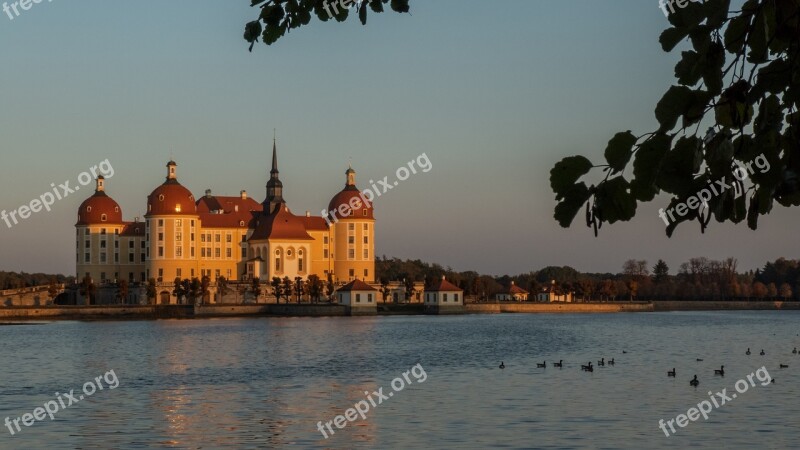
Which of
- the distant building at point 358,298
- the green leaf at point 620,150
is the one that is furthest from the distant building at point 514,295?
the green leaf at point 620,150

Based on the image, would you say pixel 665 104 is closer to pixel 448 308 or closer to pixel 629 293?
pixel 448 308

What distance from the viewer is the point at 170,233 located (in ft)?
383

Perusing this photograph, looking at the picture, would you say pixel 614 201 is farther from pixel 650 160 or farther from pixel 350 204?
pixel 350 204

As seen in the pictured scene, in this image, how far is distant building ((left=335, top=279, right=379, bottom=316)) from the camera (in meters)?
113

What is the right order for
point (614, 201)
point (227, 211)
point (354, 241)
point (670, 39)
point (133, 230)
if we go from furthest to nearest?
1. point (227, 211)
2. point (354, 241)
3. point (133, 230)
4. point (614, 201)
5. point (670, 39)

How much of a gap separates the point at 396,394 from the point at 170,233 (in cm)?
8697

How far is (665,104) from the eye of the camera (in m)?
3.38

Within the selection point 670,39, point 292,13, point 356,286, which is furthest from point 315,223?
point 670,39

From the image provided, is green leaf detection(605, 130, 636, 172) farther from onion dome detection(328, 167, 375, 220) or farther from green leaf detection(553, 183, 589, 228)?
onion dome detection(328, 167, 375, 220)

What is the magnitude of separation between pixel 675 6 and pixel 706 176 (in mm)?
517

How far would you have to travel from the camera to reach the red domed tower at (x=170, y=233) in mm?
116625

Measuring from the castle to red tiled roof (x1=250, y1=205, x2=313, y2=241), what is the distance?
0.34 feet

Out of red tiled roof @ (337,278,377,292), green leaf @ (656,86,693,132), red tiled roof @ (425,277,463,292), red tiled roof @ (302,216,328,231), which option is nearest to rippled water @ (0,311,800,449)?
green leaf @ (656,86,693,132)

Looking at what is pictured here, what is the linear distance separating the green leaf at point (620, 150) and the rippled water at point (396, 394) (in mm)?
19689
